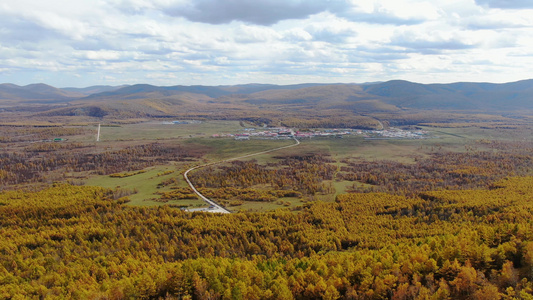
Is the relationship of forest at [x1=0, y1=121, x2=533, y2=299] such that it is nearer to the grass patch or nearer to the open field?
the grass patch

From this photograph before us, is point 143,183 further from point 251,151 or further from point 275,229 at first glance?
point 251,151

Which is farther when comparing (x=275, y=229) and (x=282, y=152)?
(x=282, y=152)

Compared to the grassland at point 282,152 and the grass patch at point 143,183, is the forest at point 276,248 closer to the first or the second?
the grass patch at point 143,183

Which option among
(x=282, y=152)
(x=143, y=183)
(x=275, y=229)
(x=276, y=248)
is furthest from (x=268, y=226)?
(x=282, y=152)

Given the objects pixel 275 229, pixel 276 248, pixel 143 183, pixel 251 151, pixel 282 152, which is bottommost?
pixel 276 248

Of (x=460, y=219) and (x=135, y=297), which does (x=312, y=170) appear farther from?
(x=135, y=297)

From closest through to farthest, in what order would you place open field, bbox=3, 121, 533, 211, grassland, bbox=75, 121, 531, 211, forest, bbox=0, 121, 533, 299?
1. forest, bbox=0, 121, 533, 299
2. grassland, bbox=75, 121, 531, 211
3. open field, bbox=3, 121, 533, 211

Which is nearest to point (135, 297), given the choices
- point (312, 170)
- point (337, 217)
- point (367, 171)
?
point (337, 217)

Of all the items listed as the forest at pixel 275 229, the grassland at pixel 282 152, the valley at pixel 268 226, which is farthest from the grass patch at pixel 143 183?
the forest at pixel 275 229

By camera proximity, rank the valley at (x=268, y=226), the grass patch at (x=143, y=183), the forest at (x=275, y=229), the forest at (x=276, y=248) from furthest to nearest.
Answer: the grass patch at (x=143, y=183)
the valley at (x=268, y=226)
the forest at (x=275, y=229)
the forest at (x=276, y=248)

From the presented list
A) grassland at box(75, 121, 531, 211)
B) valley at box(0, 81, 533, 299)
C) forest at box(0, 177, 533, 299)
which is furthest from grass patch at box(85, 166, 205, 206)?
forest at box(0, 177, 533, 299)

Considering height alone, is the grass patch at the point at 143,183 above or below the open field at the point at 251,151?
below

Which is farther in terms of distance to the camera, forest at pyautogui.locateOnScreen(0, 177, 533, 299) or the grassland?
the grassland
